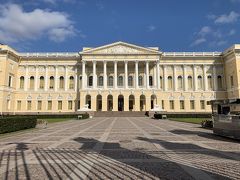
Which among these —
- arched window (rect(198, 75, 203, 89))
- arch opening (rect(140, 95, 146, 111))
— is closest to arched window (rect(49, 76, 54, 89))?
arch opening (rect(140, 95, 146, 111))

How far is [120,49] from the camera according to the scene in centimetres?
5816

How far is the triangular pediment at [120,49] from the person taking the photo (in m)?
57.6

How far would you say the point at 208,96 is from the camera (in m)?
60.8

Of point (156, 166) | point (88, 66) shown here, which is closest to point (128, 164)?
point (156, 166)

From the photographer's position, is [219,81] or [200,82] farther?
[200,82]

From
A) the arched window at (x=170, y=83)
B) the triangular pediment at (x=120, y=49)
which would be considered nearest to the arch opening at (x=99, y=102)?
the triangular pediment at (x=120, y=49)

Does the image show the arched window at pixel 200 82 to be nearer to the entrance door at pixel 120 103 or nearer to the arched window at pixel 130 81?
the arched window at pixel 130 81

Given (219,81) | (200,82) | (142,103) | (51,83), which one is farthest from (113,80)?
(219,81)

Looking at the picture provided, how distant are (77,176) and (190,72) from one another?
→ 60.5 metres

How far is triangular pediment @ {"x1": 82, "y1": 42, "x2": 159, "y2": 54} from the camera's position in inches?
2268

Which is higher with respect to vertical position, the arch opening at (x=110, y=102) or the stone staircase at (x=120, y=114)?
the arch opening at (x=110, y=102)

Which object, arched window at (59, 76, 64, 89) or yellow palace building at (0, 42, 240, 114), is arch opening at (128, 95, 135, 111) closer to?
yellow palace building at (0, 42, 240, 114)

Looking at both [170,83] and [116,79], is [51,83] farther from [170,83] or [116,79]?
[170,83]

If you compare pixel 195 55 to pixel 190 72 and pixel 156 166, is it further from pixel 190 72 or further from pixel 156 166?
pixel 156 166
